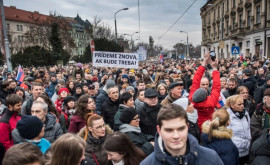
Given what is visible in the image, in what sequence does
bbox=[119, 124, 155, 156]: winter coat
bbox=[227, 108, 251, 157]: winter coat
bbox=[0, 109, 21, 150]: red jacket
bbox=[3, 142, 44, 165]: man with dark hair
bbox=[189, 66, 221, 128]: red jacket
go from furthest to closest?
bbox=[189, 66, 221, 128]: red jacket, bbox=[227, 108, 251, 157]: winter coat, bbox=[0, 109, 21, 150]: red jacket, bbox=[119, 124, 155, 156]: winter coat, bbox=[3, 142, 44, 165]: man with dark hair

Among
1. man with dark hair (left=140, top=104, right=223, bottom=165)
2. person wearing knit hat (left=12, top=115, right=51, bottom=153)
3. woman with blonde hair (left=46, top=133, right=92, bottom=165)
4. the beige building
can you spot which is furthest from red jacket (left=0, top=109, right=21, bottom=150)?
the beige building

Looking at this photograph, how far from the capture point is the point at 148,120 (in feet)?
11.2

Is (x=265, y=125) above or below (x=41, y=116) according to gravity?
below

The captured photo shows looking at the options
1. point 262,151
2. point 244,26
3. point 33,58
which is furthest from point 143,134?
point 244,26

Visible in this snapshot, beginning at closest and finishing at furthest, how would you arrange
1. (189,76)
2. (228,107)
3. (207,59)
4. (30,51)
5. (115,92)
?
(228,107)
(207,59)
(115,92)
(189,76)
(30,51)

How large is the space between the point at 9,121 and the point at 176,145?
114 inches

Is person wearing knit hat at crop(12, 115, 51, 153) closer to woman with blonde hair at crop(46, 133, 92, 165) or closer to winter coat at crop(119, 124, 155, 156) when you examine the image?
woman with blonde hair at crop(46, 133, 92, 165)

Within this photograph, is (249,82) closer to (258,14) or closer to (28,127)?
(28,127)

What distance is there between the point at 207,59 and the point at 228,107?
95 centimetres

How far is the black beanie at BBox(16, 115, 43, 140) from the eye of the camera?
246cm

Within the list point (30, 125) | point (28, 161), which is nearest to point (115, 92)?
point (30, 125)

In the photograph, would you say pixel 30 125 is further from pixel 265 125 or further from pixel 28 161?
pixel 265 125

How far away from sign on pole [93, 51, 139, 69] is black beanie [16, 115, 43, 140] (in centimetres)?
693

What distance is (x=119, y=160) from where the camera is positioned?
2383 mm
